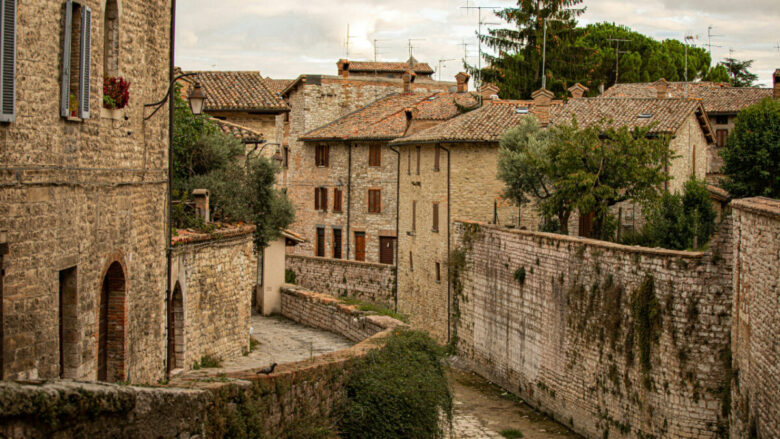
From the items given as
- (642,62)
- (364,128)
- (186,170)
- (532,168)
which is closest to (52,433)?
(186,170)

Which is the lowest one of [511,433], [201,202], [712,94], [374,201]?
[511,433]

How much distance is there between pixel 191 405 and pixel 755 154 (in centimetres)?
2856

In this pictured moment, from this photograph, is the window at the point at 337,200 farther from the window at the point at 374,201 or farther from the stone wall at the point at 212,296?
the stone wall at the point at 212,296

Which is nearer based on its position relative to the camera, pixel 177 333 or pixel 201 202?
pixel 177 333

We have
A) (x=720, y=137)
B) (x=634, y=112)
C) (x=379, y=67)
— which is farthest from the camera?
(x=379, y=67)

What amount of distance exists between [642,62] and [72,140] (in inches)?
2730

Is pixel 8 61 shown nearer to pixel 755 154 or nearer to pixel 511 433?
pixel 511 433

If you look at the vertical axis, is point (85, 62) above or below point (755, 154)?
below

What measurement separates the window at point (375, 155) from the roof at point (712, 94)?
46.5 feet

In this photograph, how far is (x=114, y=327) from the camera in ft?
44.2

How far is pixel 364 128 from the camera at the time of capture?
167ft

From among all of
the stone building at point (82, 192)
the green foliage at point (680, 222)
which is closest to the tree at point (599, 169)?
the green foliage at point (680, 222)

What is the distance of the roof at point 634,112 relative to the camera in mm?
35875

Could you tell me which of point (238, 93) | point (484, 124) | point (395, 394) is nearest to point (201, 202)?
point (395, 394)
